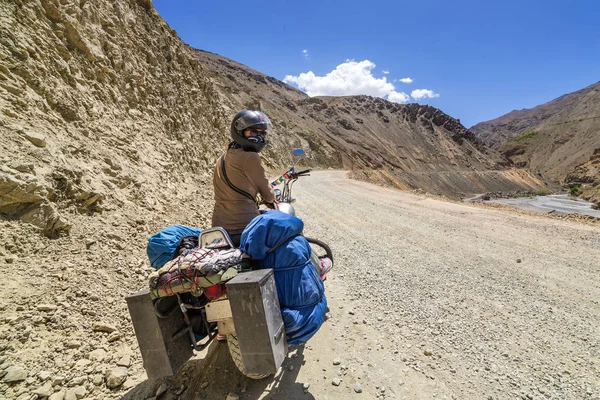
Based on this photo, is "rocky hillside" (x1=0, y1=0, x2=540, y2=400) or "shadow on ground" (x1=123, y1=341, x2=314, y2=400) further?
"rocky hillside" (x1=0, y1=0, x2=540, y2=400)

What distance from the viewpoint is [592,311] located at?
355 cm

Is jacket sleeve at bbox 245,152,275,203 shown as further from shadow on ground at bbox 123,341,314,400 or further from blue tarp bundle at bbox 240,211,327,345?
shadow on ground at bbox 123,341,314,400

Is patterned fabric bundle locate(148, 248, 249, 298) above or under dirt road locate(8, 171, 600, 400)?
above

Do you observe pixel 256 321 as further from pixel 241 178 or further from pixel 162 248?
pixel 241 178

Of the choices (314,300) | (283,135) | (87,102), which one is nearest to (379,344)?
(314,300)

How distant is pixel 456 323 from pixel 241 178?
2.94m

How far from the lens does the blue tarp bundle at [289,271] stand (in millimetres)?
1970

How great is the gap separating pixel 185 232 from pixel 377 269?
3.62m

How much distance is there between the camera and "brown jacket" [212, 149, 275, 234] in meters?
2.72

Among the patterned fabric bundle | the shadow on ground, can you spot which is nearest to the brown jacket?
the patterned fabric bundle

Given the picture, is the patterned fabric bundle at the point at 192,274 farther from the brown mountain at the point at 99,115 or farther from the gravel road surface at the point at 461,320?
the brown mountain at the point at 99,115

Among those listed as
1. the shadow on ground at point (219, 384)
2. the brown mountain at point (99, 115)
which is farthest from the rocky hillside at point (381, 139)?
the shadow on ground at point (219, 384)

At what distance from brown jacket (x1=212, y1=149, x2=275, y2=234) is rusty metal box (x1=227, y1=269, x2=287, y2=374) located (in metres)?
0.97

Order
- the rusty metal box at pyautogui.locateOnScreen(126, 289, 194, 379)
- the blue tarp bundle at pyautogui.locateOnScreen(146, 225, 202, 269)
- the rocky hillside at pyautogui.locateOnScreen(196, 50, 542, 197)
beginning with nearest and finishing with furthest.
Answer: the rusty metal box at pyautogui.locateOnScreen(126, 289, 194, 379) < the blue tarp bundle at pyautogui.locateOnScreen(146, 225, 202, 269) < the rocky hillside at pyautogui.locateOnScreen(196, 50, 542, 197)
